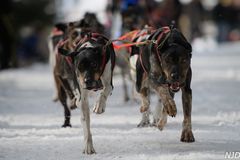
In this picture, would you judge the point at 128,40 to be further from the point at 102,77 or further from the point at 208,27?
the point at 208,27

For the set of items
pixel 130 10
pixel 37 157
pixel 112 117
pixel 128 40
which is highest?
pixel 130 10

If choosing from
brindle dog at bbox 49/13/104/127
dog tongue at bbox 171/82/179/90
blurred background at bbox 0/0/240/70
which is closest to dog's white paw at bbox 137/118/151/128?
brindle dog at bbox 49/13/104/127

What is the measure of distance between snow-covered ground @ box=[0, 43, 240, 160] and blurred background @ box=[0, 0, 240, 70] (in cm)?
154

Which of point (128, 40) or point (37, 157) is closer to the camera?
point (37, 157)

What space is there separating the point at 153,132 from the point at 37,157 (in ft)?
5.81

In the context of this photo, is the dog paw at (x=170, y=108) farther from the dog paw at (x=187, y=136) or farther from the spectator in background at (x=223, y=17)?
the spectator in background at (x=223, y=17)

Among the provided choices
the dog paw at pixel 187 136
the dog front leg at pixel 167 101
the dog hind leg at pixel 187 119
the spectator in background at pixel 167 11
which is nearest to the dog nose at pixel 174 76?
the dog front leg at pixel 167 101

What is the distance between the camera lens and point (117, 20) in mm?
17219

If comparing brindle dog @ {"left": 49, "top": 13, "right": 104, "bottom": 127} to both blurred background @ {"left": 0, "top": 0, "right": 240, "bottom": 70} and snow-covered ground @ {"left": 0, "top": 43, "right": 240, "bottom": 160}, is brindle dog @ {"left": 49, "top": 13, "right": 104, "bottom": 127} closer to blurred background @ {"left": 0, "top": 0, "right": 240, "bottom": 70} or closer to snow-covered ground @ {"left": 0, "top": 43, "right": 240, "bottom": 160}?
snow-covered ground @ {"left": 0, "top": 43, "right": 240, "bottom": 160}

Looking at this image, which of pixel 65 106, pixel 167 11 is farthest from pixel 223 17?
pixel 65 106

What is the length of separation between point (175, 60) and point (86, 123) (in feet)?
3.67

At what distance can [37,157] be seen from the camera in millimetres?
6676

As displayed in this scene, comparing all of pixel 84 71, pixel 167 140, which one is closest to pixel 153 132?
pixel 167 140

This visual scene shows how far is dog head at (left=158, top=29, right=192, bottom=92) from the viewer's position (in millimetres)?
6754
